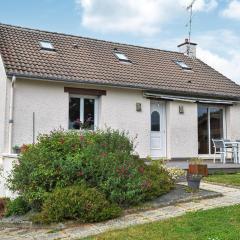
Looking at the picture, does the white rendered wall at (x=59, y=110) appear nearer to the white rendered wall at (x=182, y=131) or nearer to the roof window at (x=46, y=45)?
the white rendered wall at (x=182, y=131)

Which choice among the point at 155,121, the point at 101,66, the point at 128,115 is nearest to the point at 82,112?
the point at 128,115

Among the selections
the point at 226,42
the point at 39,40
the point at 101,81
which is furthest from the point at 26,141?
the point at 226,42

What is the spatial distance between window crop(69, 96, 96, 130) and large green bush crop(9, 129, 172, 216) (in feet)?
20.2

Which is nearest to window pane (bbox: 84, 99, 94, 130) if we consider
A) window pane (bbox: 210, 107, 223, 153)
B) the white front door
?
the white front door

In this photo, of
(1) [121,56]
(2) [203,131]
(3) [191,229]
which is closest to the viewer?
(3) [191,229]

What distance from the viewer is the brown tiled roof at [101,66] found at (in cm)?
1566

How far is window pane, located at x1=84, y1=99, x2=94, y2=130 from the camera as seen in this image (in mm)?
16392

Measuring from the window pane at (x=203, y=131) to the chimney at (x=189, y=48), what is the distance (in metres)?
5.68

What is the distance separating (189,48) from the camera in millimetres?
23953

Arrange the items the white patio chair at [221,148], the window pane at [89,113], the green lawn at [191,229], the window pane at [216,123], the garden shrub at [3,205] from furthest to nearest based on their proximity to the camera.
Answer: the window pane at [216,123] < the white patio chair at [221,148] < the window pane at [89,113] < the garden shrub at [3,205] < the green lawn at [191,229]

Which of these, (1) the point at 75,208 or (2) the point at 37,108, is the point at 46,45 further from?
(1) the point at 75,208

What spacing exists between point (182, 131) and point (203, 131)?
157 cm

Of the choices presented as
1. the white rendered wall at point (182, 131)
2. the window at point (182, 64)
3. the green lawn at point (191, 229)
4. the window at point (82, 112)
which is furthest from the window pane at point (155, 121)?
the green lawn at point (191, 229)

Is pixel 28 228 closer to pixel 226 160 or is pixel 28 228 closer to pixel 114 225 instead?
pixel 114 225
